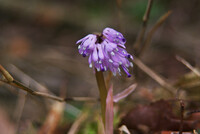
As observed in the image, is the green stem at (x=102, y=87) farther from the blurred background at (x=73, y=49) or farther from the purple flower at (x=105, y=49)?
the blurred background at (x=73, y=49)

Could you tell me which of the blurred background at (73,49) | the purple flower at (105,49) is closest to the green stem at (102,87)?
the purple flower at (105,49)

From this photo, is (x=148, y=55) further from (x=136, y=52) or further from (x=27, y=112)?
(x=27, y=112)

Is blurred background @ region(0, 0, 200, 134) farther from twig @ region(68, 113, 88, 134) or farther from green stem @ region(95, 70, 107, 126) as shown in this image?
green stem @ region(95, 70, 107, 126)

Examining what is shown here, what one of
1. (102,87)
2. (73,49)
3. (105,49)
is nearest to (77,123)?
(102,87)

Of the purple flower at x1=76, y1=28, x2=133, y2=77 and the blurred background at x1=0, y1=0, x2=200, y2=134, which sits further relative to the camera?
the blurred background at x1=0, y1=0, x2=200, y2=134

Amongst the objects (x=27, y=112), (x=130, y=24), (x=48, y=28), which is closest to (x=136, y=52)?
(x=27, y=112)

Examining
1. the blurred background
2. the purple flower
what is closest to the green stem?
the purple flower

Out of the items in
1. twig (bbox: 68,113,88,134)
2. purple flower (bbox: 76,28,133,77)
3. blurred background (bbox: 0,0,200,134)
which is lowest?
twig (bbox: 68,113,88,134)

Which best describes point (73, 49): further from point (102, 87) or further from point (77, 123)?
point (102, 87)

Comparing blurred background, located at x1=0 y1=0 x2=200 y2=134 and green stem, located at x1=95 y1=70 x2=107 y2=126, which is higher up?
blurred background, located at x1=0 y1=0 x2=200 y2=134
